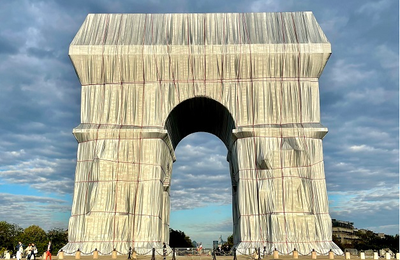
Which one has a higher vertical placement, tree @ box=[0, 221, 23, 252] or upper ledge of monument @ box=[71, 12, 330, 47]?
upper ledge of monument @ box=[71, 12, 330, 47]

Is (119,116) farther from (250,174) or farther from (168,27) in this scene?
(250,174)

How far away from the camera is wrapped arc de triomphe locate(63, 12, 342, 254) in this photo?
27.5 metres

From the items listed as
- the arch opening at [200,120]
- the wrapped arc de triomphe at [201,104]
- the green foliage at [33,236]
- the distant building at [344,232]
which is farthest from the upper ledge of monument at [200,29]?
the distant building at [344,232]

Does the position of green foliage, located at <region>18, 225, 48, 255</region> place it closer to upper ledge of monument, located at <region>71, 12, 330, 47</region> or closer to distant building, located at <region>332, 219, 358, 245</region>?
upper ledge of monument, located at <region>71, 12, 330, 47</region>

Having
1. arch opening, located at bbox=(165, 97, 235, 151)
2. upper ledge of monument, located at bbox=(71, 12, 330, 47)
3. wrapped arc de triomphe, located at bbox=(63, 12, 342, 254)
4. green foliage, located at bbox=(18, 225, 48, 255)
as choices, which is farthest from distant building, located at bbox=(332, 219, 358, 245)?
upper ledge of monument, located at bbox=(71, 12, 330, 47)

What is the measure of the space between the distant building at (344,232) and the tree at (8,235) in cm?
7052

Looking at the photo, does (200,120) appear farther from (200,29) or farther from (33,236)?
(33,236)

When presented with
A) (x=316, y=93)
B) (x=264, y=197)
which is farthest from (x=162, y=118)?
(x=316, y=93)

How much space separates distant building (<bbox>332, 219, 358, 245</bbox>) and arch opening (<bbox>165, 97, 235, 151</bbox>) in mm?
71063

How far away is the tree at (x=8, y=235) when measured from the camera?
7375 centimetres

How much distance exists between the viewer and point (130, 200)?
92.3ft

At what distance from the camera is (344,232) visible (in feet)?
344

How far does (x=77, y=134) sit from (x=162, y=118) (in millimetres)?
6115

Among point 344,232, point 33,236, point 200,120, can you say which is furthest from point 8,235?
point 344,232
